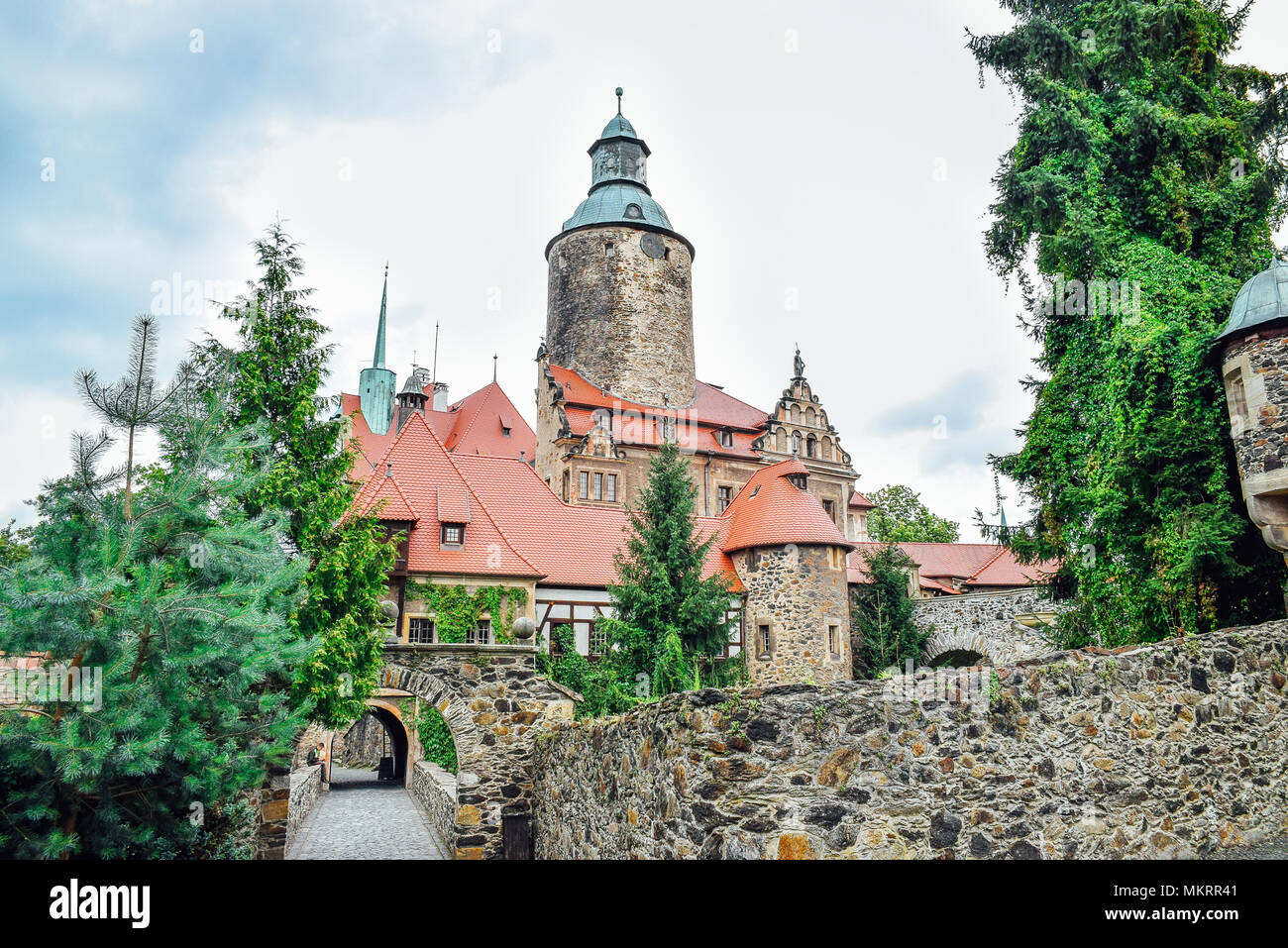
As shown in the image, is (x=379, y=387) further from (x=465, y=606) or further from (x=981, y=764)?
(x=981, y=764)

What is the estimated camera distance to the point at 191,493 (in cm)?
568

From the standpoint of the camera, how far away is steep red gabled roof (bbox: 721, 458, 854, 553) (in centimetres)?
2497

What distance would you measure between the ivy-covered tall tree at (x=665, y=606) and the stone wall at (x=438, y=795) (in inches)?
157

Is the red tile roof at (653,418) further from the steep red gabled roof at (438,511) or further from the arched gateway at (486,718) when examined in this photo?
the arched gateway at (486,718)

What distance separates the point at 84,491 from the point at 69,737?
162cm

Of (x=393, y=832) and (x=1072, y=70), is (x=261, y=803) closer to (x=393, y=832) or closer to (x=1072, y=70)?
(x=393, y=832)

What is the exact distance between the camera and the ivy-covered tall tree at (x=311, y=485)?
9570mm

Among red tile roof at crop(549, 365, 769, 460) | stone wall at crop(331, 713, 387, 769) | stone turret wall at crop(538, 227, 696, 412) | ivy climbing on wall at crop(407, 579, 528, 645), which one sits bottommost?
stone wall at crop(331, 713, 387, 769)

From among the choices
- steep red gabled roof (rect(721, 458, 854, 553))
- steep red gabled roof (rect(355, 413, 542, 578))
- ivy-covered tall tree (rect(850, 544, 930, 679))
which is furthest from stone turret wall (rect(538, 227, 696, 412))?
steep red gabled roof (rect(355, 413, 542, 578))

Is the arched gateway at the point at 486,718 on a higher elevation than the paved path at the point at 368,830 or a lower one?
higher

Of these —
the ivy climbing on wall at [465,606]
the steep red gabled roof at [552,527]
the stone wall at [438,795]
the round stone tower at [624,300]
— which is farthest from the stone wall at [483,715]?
the round stone tower at [624,300]

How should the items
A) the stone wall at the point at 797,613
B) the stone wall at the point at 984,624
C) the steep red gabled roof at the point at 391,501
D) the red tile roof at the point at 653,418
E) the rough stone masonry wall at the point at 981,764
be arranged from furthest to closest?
the red tile roof at the point at 653,418 < the stone wall at the point at 797,613 < the stone wall at the point at 984,624 < the steep red gabled roof at the point at 391,501 < the rough stone masonry wall at the point at 981,764

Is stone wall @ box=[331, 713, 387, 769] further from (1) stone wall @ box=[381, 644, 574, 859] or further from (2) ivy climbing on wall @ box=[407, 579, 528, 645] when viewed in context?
(1) stone wall @ box=[381, 644, 574, 859]

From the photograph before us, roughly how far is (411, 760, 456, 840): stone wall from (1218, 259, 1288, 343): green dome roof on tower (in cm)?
1143
